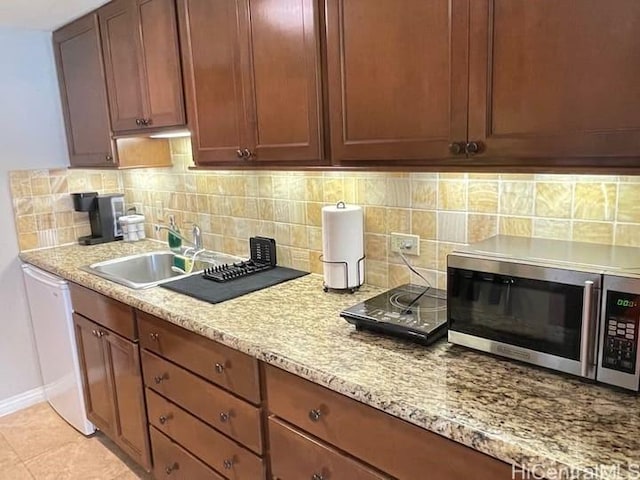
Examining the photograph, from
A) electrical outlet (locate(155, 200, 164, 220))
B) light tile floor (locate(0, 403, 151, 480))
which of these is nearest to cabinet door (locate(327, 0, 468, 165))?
electrical outlet (locate(155, 200, 164, 220))

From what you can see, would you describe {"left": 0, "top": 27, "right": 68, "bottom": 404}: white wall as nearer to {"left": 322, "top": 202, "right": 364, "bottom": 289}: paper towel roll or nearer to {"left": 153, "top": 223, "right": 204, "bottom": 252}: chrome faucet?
{"left": 153, "top": 223, "right": 204, "bottom": 252}: chrome faucet

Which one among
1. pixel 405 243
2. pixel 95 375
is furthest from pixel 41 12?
pixel 405 243

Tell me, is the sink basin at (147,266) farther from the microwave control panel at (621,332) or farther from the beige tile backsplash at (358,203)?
the microwave control panel at (621,332)

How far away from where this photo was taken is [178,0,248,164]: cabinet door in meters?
1.87

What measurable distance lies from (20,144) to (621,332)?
3203mm

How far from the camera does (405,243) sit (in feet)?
6.14

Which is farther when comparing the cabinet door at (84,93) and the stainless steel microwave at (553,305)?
the cabinet door at (84,93)

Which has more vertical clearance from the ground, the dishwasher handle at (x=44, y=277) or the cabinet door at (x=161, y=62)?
the cabinet door at (x=161, y=62)

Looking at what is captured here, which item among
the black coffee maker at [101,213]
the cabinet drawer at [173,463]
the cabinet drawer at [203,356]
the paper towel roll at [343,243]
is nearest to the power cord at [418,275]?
the paper towel roll at [343,243]

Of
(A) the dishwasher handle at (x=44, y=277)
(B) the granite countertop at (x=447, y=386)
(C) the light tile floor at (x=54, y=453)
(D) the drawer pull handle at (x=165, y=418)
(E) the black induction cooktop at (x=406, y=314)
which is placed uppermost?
(E) the black induction cooktop at (x=406, y=314)

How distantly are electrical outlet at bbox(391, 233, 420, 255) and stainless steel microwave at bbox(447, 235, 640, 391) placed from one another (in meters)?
0.43

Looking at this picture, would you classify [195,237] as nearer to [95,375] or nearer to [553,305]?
[95,375]

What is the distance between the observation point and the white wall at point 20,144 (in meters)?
2.88

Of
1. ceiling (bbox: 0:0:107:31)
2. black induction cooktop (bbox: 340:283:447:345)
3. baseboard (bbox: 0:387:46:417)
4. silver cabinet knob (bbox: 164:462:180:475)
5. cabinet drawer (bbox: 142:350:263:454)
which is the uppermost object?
ceiling (bbox: 0:0:107:31)
